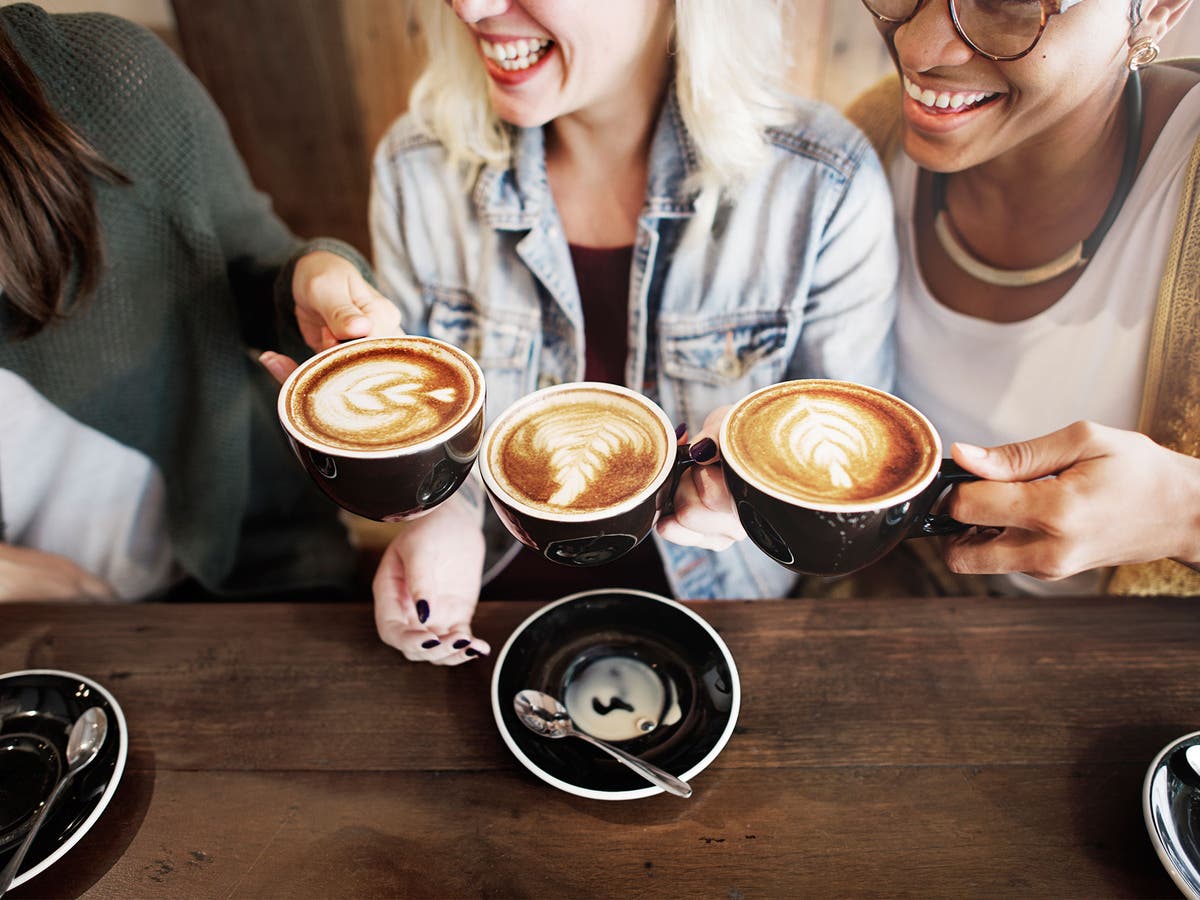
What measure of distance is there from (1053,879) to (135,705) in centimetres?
108

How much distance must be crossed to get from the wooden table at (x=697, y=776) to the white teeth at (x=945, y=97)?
25.5 inches

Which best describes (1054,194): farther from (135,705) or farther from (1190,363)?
(135,705)

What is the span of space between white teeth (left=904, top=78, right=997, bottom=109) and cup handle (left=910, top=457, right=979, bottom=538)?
460 mm

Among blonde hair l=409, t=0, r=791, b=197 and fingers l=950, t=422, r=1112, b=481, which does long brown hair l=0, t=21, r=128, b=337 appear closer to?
blonde hair l=409, t=0, r=791, b=197

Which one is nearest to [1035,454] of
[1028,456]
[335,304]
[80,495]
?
[1028,456]

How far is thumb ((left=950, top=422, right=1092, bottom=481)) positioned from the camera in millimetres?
802

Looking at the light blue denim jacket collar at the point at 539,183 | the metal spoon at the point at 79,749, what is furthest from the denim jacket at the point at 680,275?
the metal spoon at the point at 79,749

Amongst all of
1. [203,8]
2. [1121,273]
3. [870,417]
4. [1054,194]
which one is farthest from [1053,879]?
[203,8]

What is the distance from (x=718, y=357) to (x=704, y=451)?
540 mm

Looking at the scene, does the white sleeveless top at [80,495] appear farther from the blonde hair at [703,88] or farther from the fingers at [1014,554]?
the fingers at [1014,554]

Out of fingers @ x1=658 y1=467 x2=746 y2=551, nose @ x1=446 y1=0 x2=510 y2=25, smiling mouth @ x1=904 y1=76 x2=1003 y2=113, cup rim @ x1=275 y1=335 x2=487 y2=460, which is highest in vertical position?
nose @ x1=446 y1=0 x2=510 y2=25

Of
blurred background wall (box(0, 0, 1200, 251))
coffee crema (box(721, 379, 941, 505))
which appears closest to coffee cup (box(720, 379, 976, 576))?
coffee crema (box(721, 379, 941, 505))

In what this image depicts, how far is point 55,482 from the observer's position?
1.34m

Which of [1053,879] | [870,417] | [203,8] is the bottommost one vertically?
[1053,879]
